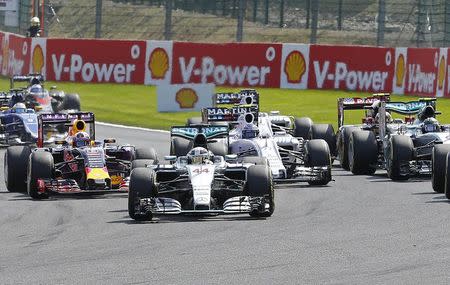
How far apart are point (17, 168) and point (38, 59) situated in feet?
84.3

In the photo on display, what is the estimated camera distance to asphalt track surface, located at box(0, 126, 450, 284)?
523 inches

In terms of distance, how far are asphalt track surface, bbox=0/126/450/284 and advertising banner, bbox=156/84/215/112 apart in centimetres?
1791

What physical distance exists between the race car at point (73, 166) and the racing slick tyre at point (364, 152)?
439 centimetres

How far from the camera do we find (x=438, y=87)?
40906mm

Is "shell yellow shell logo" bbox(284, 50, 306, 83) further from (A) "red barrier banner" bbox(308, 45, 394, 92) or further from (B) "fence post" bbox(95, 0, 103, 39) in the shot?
(B) "fence post" bbox(95, 0, 103, 39)

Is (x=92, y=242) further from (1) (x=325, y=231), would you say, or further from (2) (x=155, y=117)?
(2) (x=155, y=117)

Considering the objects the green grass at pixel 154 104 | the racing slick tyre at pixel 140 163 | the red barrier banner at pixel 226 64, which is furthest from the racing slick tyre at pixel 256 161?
the red barrier banner at pixel 226 64

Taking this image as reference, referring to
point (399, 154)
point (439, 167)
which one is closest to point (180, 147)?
point (399, 154)

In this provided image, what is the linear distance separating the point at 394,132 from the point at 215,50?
19462 mm

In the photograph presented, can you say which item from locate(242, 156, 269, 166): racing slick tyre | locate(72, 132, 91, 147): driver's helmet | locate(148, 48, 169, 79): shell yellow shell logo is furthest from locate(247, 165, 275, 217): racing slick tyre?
locate(148, 48, 169, 79): shell yellow shell logo

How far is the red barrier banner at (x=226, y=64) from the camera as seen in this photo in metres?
44.0

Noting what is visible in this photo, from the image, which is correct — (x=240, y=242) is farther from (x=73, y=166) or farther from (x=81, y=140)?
(x=81, y=140)

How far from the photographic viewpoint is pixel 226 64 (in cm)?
4456

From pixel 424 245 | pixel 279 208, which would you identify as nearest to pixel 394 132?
pixel 279 208
